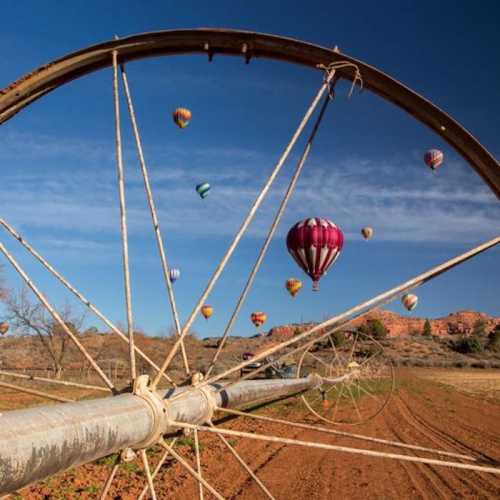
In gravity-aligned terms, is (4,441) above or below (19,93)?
below

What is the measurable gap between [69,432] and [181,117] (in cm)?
2653

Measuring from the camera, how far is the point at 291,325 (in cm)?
12031

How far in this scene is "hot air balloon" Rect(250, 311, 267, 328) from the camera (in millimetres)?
51094

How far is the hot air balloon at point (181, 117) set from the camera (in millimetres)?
26703

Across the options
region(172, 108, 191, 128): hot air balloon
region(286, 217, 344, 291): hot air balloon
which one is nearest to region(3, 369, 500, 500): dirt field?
region(286, 217, 344, 291): hot air balloon

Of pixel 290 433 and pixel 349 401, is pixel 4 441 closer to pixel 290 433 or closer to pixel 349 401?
pixel 290 433

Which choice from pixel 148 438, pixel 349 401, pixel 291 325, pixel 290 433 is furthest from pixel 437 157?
pixel 291 325

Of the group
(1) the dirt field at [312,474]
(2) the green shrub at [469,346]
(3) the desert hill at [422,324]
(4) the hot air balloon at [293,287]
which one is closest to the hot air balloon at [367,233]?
(4) the hot air balloon at [293,287]

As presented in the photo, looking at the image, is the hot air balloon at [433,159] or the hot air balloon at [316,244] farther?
the hot air balloon at [433,159]

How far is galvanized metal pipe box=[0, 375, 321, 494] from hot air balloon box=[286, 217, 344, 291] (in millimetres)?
14984

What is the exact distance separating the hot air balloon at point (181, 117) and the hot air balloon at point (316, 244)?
11706mm

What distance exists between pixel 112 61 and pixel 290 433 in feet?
43.0

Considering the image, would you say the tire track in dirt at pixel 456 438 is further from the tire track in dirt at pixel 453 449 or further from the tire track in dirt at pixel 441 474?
the tire track in dirt at pixel 441 474

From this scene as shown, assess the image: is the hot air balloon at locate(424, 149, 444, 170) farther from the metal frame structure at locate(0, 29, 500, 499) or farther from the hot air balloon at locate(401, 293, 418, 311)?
the metal frame structure at locate(0, 29, 500, 499)
